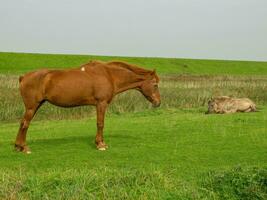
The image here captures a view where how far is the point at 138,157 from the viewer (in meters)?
11.9

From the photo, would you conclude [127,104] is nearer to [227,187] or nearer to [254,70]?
[227,187]

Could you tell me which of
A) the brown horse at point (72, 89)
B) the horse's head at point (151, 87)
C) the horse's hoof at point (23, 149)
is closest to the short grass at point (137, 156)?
the horse's hoof at point (23, 149)

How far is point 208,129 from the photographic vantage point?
1631 centimetres

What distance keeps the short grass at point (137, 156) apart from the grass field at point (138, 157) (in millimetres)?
17

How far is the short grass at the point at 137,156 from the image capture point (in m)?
8.45

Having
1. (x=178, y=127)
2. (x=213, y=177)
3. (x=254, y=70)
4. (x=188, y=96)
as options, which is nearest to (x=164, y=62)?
(x=254, y=70)

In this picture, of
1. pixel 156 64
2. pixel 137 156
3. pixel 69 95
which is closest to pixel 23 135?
pixel 69 95

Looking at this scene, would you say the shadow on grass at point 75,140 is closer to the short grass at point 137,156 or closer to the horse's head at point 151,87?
the short grass at point 137,156

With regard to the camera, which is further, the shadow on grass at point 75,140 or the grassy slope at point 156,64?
the grassy slope at point 156,64

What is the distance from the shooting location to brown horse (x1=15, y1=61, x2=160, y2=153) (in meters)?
13.2

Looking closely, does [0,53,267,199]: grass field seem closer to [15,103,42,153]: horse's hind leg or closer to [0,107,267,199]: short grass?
[0,107,267,199]: short grass

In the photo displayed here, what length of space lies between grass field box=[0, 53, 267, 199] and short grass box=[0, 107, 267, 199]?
2cm

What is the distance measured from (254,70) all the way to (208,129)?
61150 mm

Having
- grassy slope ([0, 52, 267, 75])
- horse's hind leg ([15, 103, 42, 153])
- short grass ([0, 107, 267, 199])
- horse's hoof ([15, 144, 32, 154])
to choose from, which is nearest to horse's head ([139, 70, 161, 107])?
short grass ([0, 107, 267, 199])
